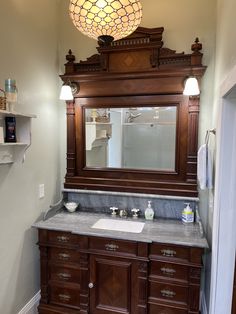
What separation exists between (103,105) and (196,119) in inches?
34.6

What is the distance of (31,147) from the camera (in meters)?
2.11

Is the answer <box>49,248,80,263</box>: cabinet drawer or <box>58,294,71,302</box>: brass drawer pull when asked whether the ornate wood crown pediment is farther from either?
<box>58,294,71,302</box>: brass drawer pull

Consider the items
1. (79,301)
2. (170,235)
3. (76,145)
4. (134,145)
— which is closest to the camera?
(170,235)

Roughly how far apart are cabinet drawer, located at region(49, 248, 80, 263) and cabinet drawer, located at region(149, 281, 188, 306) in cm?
65

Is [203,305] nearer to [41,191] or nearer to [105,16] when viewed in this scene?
[41,191]

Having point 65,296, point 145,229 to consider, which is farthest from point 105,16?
point 65,296

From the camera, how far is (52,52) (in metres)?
2.36

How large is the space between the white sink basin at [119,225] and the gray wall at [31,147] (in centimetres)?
58

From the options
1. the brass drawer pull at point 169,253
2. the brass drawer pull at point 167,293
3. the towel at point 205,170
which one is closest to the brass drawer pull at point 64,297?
the brass drawer pull at point 167,293

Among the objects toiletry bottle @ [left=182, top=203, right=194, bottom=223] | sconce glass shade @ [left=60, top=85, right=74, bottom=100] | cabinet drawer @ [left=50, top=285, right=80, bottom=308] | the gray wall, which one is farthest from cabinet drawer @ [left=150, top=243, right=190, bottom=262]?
sconce glass shade @ [left=60, top=85, right=74, bottom=100]

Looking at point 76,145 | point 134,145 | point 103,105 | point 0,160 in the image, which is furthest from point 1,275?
point 103,105

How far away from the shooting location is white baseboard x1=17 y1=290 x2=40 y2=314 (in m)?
2.06

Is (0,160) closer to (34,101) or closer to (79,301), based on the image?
(34,101)

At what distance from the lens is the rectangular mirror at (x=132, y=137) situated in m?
2.29
